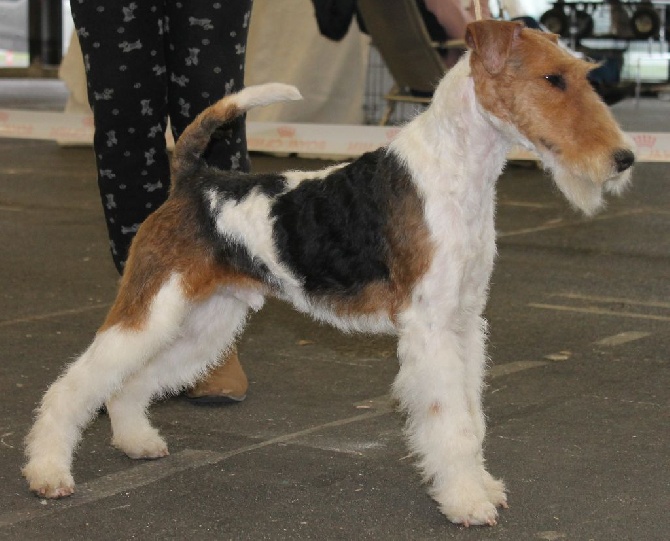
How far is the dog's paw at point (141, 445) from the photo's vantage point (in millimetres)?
2973

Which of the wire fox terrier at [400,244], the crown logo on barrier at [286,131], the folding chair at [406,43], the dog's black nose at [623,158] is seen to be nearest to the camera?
the dog's black nose at [623,158]

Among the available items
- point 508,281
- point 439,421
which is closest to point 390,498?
point 439,421

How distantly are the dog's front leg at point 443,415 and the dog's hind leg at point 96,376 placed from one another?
61 centimetres

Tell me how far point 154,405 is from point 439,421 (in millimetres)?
1227

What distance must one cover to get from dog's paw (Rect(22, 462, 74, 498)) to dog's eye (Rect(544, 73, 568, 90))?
4.95ft

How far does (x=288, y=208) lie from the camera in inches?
109

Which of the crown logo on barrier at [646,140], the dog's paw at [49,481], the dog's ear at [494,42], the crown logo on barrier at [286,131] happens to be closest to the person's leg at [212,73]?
the dog's paw at [49,481]

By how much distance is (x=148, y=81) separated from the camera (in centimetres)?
326

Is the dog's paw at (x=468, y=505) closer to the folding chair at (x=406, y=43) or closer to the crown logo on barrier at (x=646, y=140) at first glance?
the crown logo on barrier at (x=646, y=140)

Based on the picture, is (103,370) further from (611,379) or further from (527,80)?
(611,379)

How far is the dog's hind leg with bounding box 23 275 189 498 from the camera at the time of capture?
108 inches

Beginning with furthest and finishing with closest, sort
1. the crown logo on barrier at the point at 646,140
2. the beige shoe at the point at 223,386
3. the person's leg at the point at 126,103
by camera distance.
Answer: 1. the crown logo on barrier at the point at 646,140
2. the beige shoe at the point at 223,386
3. the person's leg at the point at 126,103

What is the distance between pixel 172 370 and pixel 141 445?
0.24 meters

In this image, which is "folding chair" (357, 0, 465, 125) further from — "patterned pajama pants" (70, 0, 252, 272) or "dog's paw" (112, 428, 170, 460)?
"dog's paw" (112, 428, 170, 460)
